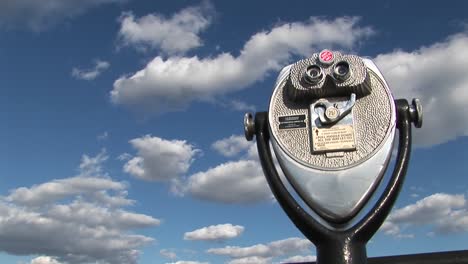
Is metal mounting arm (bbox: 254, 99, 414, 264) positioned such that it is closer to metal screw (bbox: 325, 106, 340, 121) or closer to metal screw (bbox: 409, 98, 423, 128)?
metal screw (bbox: 409, 98, 423, 128)

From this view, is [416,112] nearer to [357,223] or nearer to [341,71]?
[341,71]

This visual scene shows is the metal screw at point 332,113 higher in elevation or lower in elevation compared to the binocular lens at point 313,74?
lower

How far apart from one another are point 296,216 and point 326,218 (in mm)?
256

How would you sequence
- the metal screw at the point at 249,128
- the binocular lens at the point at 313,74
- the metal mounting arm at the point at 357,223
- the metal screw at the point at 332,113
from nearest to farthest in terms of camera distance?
1. the metal mounting arm at the point at 357,223
2. the metal screw at the point at 332,113
3. the binocular lens at the point at 313,74
4. the metal screw at the point at 249,128

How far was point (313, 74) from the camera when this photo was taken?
518cm

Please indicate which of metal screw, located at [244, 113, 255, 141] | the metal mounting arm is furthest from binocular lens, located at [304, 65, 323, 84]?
the metal mounting arm

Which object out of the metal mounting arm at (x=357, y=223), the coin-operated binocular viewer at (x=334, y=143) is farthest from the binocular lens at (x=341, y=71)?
the metal mounting arm at (x=357, y=223)

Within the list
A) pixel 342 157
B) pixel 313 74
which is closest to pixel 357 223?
pixel 342 157

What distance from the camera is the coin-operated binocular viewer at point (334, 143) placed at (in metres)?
4.76

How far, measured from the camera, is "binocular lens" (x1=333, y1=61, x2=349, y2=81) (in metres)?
5.07

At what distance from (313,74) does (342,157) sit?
2.68 ft

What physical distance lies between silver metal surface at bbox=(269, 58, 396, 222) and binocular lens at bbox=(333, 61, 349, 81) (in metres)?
0.22

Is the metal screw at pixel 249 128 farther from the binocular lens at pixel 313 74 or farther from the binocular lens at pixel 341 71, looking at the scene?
the binocular lens at pixel 341 71

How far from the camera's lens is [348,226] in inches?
189
